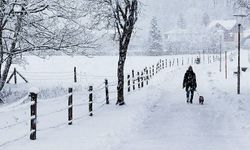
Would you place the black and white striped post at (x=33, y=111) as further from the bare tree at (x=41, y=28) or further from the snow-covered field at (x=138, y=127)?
the bare tree at (x=41, y=28)

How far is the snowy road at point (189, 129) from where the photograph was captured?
11.0m

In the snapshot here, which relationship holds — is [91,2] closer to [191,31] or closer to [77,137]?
[77,137]

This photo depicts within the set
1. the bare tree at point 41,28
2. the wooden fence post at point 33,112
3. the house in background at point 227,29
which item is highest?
the house in background at point 227,29

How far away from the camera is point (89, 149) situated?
10.1 metres

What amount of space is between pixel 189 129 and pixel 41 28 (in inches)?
343

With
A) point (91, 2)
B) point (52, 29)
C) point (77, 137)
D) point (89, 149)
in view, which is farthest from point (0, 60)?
point (89, 149)

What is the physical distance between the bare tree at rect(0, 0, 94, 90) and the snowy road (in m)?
4.88

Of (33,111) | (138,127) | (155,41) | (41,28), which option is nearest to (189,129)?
(138,127)

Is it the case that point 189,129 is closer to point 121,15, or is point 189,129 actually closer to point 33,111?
point 33,111

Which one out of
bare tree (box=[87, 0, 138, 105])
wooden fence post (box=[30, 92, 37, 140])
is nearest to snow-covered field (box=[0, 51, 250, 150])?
Answer: wooden fence post (box=[30, 92, 37, 140])

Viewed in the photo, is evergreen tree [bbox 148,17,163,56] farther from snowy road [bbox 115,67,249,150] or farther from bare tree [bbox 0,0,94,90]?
snowy road [bbox 115,67,249,150]

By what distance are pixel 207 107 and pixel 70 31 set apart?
6.92 m

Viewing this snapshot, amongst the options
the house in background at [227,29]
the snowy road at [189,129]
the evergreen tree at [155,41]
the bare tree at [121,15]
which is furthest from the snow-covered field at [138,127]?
the house in background at [227,29]

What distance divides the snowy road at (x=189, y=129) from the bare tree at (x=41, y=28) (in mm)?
4885
